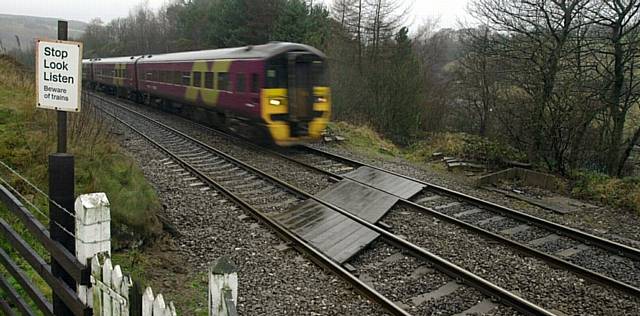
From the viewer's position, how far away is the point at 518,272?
651cm

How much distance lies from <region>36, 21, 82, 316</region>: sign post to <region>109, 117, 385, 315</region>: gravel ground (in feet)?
8.39

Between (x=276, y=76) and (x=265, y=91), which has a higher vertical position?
(x=276, y=76)

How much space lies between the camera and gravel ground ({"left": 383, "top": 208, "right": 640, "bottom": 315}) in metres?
5.71

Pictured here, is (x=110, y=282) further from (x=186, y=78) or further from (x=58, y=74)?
(x=186, y=78)

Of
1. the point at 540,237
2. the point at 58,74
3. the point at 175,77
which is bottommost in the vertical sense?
the point at 540,237

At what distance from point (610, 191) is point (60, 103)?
11.0m

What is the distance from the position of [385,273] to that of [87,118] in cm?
720

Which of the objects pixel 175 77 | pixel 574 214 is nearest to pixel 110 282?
pixel 574 214

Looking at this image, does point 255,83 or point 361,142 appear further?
point 361,142

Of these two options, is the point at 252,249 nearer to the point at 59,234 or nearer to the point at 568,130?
the point at 59,234

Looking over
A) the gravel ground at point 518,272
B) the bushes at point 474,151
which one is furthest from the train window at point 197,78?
the gravel ground at point 518,272

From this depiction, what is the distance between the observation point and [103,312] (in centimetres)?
255

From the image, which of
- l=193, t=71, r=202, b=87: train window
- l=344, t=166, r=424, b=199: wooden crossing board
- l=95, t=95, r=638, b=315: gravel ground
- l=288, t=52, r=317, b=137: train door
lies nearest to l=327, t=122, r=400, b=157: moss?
l=95, t=95, r=638, b=315: gravel ground

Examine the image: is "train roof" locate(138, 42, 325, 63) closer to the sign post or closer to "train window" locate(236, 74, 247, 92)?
"train window" locate(236, 74, 247, 92)
